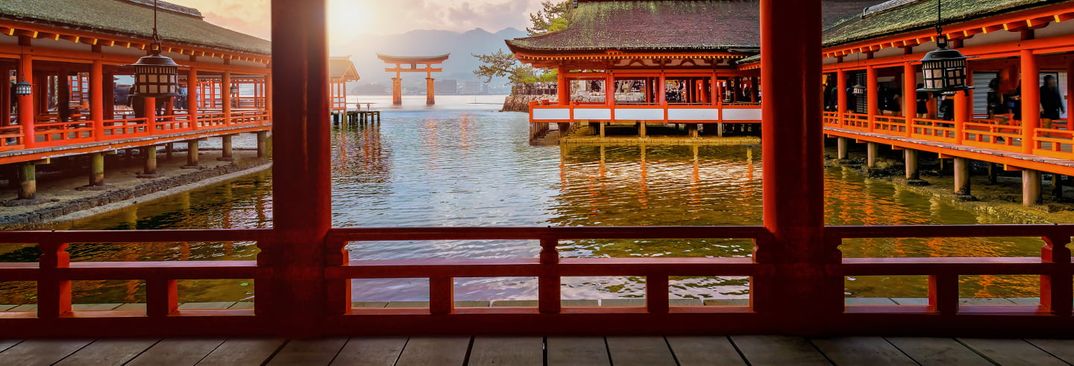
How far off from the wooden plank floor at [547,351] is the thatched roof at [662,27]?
3237cm

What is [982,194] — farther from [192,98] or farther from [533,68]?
[533,68]

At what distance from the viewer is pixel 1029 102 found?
14.9m

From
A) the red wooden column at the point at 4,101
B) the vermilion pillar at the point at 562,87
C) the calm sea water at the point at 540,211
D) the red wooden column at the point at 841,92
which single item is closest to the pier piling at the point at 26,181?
the calm sea water at the point at 540,211

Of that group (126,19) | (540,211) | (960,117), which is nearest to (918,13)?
(960,117)

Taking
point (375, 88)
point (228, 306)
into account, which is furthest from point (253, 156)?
point (375, 88)

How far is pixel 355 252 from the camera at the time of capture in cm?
1260

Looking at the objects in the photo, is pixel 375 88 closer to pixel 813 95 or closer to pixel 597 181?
pixel 597 181

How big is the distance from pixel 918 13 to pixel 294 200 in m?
20.6

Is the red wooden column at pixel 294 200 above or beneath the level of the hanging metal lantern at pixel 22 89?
beneath

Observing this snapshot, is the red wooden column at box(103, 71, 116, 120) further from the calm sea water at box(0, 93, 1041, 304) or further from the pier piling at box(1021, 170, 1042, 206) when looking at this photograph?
the pier piling at box(1021, 170, 1042, 206)

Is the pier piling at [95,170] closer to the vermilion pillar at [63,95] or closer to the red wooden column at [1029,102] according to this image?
the vermilion pillar at [63,95]

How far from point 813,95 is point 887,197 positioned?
14.8 meters

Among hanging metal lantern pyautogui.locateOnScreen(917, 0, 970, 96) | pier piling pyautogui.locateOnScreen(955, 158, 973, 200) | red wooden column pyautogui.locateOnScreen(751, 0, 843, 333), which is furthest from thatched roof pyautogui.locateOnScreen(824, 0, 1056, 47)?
red wooden column pyautogui.locateOnScreen(751, 0, 843, 333)

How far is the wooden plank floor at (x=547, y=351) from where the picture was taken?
15.0 ft
